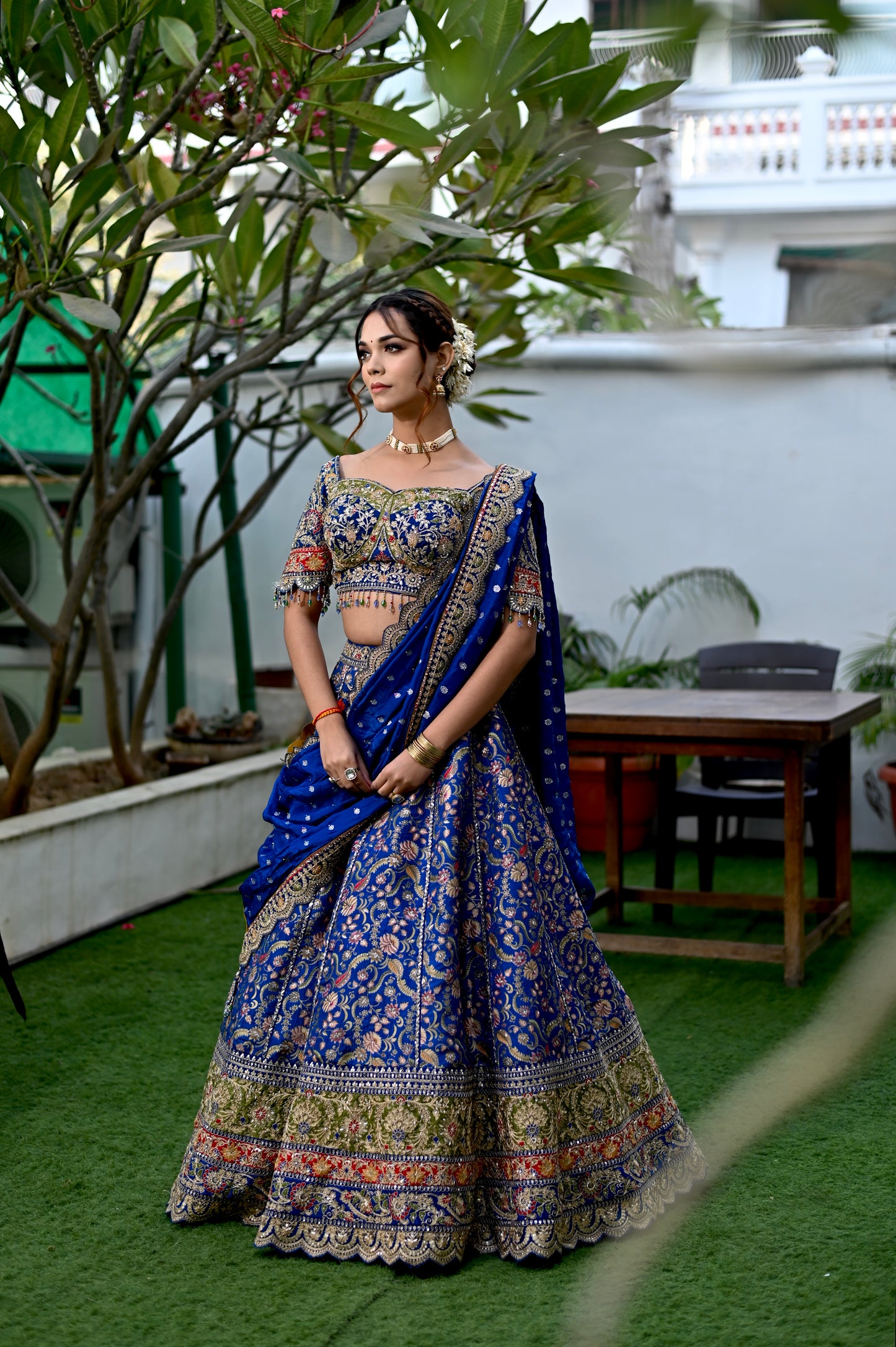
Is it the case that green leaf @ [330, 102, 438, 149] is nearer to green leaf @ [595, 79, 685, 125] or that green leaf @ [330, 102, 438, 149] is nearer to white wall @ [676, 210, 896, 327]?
green leaf @ [595, 79, 685, 125]

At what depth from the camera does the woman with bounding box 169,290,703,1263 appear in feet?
6.56

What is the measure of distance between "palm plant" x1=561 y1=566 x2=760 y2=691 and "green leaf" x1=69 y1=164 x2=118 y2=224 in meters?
3.02

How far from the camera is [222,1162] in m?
2.11

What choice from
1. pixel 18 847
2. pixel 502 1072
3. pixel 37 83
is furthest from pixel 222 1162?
pixel 37 83

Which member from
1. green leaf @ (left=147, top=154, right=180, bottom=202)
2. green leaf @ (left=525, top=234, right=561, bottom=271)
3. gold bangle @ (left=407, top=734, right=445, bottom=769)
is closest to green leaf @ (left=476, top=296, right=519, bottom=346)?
green leaf @ (left=525, top=234, right=561, bottom=271)

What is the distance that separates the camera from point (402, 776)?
6.98 ft

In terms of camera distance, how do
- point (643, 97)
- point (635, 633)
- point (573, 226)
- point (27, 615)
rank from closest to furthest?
point (643, 97)
point (573, 226)
point (27, 615)
point (635, 633)

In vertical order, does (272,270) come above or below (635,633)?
above

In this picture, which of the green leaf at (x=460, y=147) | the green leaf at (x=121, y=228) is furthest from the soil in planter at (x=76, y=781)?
the green leaf at (x=460, y=147)

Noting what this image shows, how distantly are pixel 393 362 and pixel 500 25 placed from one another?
4.41 ft

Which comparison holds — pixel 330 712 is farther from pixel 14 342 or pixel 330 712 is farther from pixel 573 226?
pixel 14 342

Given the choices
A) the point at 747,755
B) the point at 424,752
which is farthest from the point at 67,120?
the point at 747,755

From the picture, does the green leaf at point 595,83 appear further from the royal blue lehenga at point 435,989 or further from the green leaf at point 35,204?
the green leaf at point 35,204

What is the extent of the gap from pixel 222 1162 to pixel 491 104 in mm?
1900
